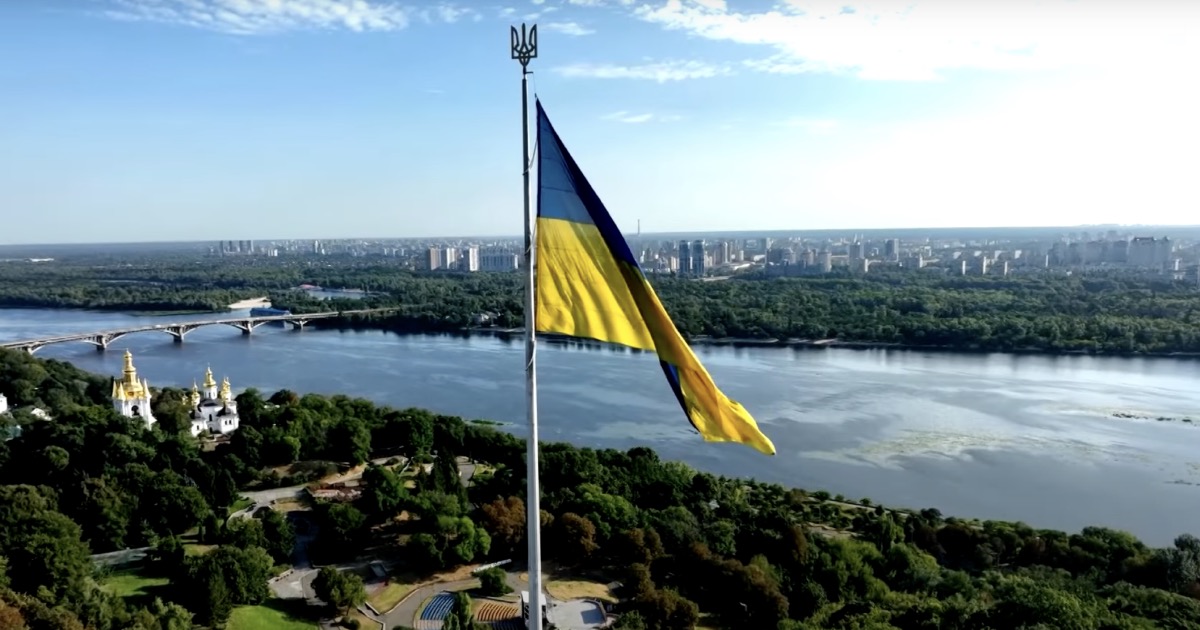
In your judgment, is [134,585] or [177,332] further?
[177,332]

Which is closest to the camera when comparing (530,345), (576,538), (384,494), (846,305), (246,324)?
(530,345)

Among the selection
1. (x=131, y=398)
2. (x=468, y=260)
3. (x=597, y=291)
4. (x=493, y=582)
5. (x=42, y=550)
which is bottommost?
(x=493, y=582)

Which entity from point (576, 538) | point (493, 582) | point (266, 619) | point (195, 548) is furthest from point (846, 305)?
point (266, 619)

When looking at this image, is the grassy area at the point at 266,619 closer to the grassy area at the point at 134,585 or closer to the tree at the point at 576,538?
the grassy area at the point at 134,585

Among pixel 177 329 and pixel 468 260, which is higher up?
pixel 468 260

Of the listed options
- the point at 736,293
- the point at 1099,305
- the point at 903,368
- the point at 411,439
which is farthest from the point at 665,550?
the point at 736,293

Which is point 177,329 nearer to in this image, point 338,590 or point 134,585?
point 134,585

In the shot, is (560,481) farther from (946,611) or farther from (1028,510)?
(1028,510)
